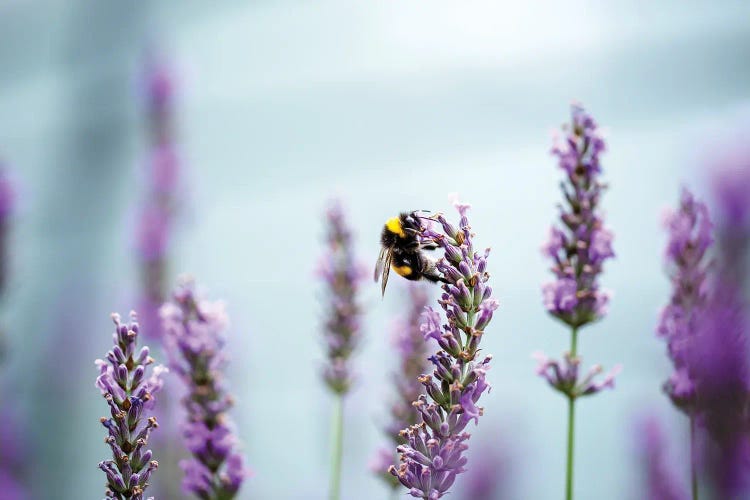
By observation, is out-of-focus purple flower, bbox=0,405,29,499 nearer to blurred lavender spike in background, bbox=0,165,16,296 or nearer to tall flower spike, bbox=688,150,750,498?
blurred lavender spike in background, bbox=0,165,16,296

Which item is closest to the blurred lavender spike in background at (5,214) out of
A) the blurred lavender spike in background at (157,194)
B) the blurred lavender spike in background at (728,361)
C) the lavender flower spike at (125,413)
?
the blurred lavender spike in background at (157,194)

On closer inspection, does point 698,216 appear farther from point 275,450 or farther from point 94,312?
point 275,450

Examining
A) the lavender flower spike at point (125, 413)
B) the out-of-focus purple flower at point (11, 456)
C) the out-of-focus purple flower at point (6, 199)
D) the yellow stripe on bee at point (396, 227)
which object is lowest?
the out-of-focus purple flower at point (11, 456)

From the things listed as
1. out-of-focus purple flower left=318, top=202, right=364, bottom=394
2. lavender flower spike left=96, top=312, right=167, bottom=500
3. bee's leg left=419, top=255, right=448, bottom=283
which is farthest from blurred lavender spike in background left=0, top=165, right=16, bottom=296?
lavender flower spike left=96, top=312, right=167, bottom=500

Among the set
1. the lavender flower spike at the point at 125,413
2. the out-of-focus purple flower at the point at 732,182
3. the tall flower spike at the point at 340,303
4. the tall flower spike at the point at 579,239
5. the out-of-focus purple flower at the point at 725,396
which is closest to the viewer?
the out-of-focus purple flower at the point at 725,396

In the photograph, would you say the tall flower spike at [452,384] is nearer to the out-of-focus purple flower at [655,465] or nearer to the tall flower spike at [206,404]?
the tall flower spike at [206,404]

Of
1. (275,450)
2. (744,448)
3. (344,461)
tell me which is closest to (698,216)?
(744,448)
